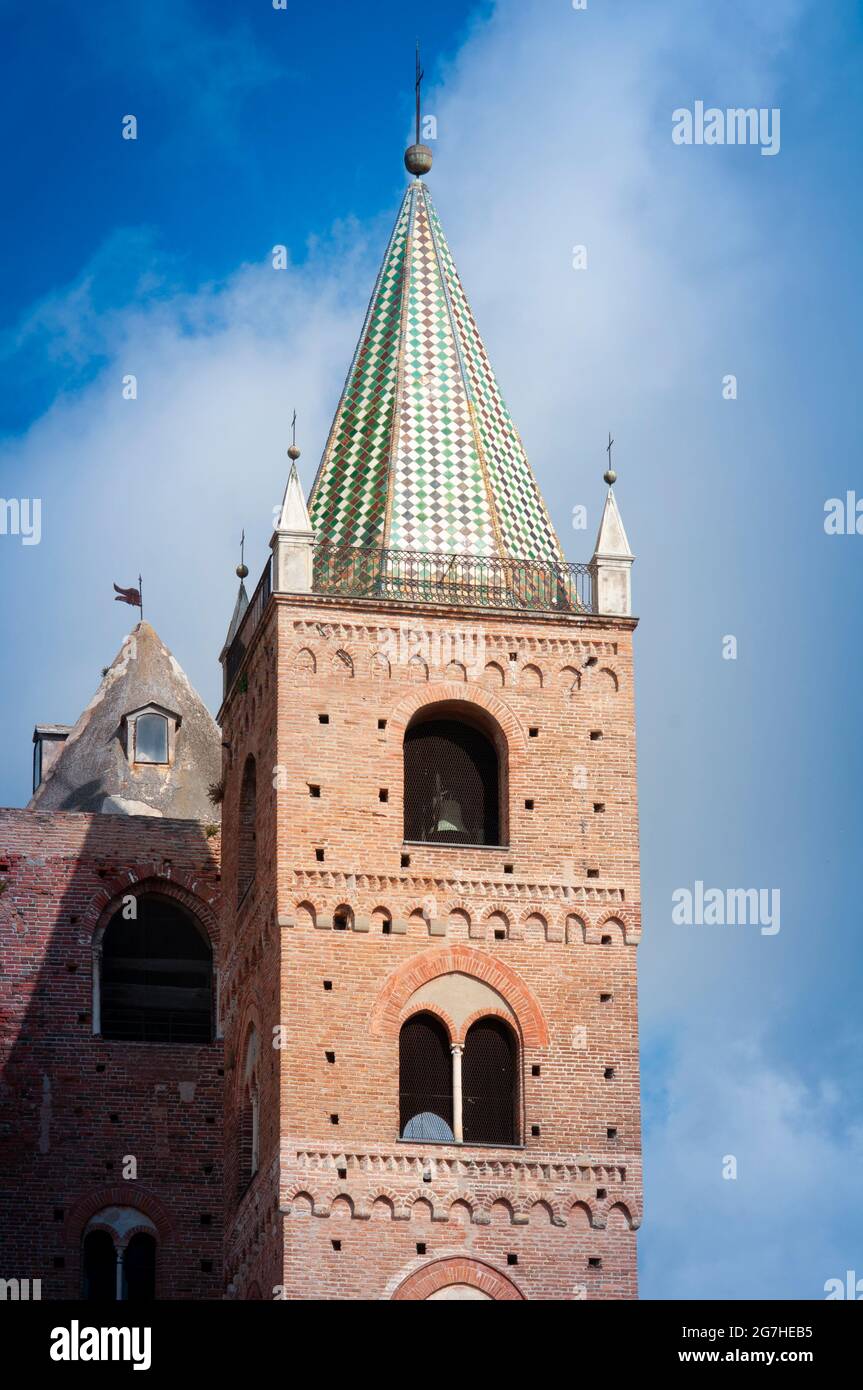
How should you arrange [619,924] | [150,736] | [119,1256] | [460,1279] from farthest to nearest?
[150,736] < [119,1256] < [619,924] < [460,1279]

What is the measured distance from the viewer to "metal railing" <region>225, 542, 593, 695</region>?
44.5 m

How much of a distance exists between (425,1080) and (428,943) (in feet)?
5.09

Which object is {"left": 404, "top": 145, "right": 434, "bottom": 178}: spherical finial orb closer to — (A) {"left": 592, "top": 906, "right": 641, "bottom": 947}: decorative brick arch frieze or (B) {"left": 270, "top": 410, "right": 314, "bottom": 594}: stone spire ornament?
(B) {"left": 270, "top": 410, "right": 314, "bottom": 594}: stone spire ornament

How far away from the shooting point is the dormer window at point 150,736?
50719 mm

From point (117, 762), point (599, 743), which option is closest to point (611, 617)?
point (599, 743)

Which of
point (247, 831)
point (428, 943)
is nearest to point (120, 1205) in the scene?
point (247, 831)

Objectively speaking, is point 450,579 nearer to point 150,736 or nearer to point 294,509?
point 294,509

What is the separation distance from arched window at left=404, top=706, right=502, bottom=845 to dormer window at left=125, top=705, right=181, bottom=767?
738cm

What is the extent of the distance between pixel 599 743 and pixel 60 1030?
7815 millimetres

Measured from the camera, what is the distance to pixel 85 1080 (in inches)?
1817

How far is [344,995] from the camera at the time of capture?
138 ft

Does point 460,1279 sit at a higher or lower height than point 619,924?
lower
